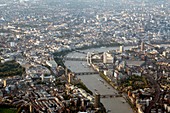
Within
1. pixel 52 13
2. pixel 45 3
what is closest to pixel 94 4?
pixel 45 3

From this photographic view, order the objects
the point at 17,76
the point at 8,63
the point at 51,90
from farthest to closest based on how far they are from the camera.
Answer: the point at 8,63
the point at 17,76
the point at 51,90

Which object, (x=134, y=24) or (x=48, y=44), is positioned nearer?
(x=48, y=44)

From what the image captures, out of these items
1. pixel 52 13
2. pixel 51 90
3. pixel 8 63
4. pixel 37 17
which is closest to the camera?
pixel 51 90

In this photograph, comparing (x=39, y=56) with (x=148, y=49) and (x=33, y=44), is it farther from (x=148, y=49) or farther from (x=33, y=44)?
(x=148, y=49)

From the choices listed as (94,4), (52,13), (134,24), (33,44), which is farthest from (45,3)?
(33,44)

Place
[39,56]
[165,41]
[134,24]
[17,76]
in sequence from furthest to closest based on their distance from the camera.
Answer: [134,24], [165,41], [39,56], [17,76]

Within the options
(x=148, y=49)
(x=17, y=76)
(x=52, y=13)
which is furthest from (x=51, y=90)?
(x=52, y=13)

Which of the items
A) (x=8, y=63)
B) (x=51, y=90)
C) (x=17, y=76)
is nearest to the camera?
(x=51, y=90)

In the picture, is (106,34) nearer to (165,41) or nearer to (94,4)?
(165,41)

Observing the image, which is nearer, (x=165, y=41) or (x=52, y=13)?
(x=165, y=41)
